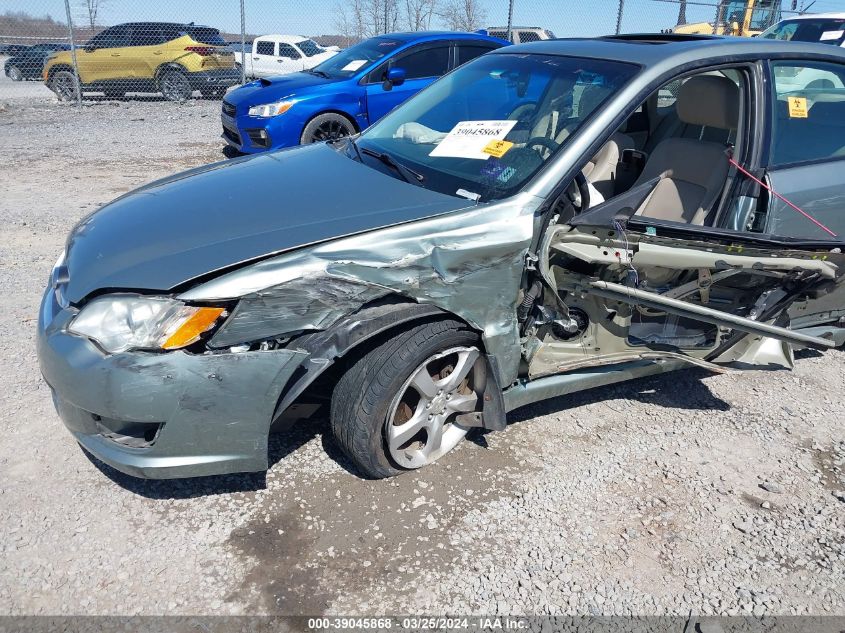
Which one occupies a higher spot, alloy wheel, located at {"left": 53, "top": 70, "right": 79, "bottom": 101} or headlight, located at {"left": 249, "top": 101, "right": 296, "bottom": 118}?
headlight, located at {"left": 249, "top": 101, "right": 296, "bottom": 118}

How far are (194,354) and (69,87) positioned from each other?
14123 mm

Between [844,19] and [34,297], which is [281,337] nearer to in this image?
[34,297]

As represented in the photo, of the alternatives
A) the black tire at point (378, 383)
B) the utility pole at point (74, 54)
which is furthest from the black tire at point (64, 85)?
the black tire at point (378, 383)

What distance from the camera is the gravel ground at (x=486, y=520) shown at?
2.32 meters

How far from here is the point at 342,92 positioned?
8.38m

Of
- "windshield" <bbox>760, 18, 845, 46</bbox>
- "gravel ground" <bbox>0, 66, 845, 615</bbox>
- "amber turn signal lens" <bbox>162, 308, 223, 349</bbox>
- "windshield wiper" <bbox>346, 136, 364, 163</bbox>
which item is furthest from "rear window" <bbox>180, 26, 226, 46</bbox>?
"amber turn signal lens" <bbox>162, 308, 223, 349</bbox>

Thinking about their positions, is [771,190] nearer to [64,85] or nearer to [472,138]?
[472,138]

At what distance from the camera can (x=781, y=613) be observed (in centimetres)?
233

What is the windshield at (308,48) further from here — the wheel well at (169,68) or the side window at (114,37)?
the side window at (114,37)

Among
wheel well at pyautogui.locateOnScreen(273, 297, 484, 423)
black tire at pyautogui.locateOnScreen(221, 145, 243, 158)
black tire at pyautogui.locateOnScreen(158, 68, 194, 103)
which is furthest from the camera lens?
black tire at pyautogui.locateOnScreen(158, 68, 194, 103)

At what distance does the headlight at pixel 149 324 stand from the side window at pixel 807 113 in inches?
109

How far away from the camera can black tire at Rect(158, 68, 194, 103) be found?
1416 centimetres

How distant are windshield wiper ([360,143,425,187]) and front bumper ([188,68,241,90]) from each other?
40.6 feet

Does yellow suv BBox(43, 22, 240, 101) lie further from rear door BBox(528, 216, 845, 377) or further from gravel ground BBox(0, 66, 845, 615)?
rear door BBox(528, 216, 845, 377)
